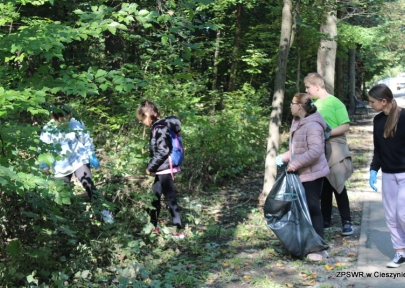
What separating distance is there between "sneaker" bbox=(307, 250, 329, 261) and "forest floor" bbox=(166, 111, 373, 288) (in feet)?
0.15

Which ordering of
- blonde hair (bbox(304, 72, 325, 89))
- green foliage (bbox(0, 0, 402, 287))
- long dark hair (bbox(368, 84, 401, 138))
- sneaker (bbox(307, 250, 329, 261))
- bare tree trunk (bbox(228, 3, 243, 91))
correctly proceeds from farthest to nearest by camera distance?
bare tree trunk (bbox(228, 3, 243, 91)) < blonde hair (bbox(304, 72, 325, 89)) < sneaker (bbox(307, 250, 329, 261)) < long dark hair (bbox(368, 84, 401, 138)) < green foliage (bbox(0, 0, 402, 287))

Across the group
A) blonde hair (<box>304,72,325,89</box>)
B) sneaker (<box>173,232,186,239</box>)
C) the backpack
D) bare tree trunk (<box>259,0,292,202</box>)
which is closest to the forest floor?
sneaker (<box>173,232,186,239</box>)

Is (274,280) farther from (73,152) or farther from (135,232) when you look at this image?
(73,152)

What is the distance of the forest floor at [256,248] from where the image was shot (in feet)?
16.7

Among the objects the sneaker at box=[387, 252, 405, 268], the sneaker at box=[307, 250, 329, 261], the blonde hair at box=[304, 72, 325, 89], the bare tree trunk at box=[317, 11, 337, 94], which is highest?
the bare tree trunk at box=[317, 11, 337, 94]

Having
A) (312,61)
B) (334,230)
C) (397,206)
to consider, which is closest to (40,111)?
(397,206)

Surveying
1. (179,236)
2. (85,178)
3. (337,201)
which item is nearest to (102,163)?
(85,178)

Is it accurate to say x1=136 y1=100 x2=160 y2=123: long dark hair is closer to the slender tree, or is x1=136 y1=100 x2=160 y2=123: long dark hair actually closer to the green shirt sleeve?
the green shirt sleeve

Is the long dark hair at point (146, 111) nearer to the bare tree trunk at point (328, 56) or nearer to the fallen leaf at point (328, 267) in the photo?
the fallen leaf at point (328, 267)

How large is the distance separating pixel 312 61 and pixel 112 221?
1513 cm

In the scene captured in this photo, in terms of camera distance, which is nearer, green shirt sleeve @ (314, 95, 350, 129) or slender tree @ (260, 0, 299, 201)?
green shirt sleeve @ (314, 95, 350, 129)

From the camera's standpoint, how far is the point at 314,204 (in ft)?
18.8

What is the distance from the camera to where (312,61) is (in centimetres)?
1980

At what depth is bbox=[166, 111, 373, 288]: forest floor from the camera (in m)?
5.10
